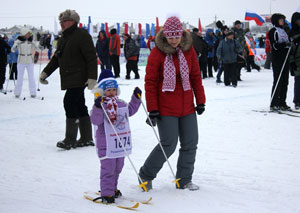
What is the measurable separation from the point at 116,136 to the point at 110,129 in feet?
0.28

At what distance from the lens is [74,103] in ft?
19.2

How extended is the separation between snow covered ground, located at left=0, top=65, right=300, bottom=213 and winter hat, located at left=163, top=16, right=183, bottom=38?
4.88ft

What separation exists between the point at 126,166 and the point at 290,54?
4.91 m

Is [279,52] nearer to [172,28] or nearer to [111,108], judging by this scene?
[172,28]

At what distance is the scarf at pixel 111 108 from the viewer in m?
3.71

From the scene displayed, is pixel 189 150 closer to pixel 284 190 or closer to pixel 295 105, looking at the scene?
pixel 284 190

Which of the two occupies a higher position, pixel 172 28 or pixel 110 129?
pixel 172 28

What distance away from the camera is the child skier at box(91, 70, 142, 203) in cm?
369

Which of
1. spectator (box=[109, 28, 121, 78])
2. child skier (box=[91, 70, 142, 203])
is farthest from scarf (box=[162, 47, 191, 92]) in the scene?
spectator (box=[109, 28, 121, 78])

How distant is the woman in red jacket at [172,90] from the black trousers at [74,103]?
217 centimetres

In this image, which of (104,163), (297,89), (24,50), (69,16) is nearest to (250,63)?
(297,89)

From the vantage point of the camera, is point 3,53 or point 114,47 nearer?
point 3,53

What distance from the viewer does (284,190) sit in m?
4.00

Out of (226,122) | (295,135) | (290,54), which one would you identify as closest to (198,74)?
(295,135)
